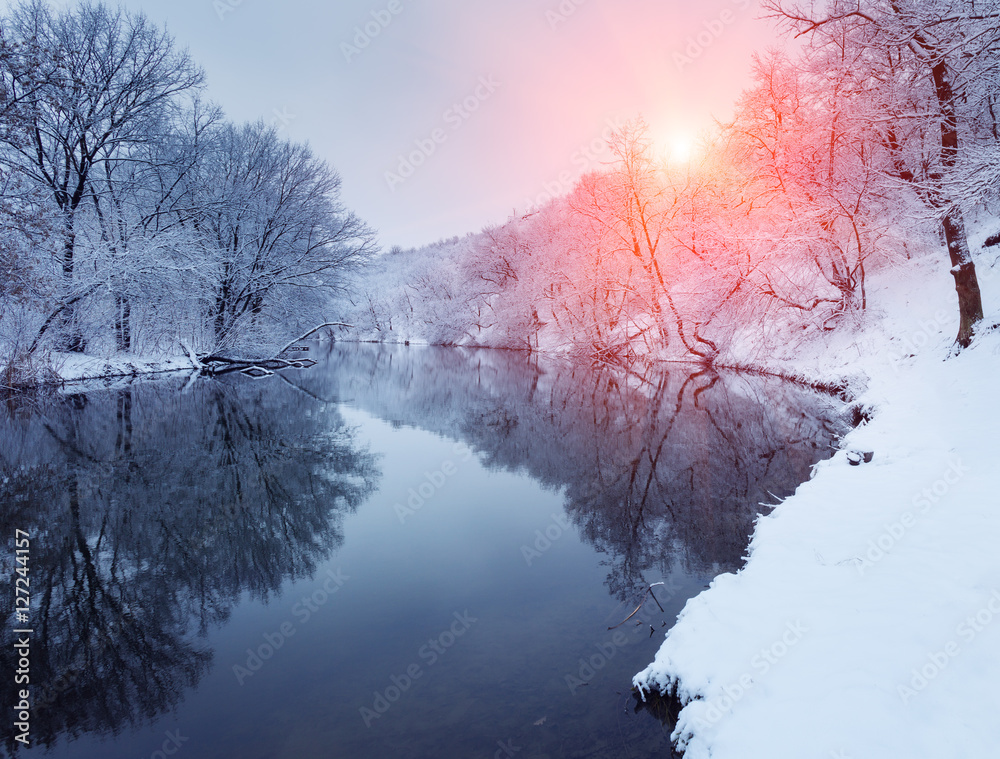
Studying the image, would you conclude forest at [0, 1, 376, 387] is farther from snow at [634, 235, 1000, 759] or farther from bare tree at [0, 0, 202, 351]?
snow at [634, 235, 1000, 759]

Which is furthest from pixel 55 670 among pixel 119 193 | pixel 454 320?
pixel 454 320

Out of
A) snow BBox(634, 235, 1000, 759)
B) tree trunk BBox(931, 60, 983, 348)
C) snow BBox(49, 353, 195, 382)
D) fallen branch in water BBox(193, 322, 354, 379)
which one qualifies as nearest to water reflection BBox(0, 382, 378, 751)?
snow BBox(634, 235, 1000, 759)

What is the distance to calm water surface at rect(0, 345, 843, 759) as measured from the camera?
11.0 ft

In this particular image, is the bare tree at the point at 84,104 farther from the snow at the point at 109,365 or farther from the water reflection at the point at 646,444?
the water reflection at the point at 646,444

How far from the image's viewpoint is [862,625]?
129 inches

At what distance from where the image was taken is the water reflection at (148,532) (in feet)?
12.2

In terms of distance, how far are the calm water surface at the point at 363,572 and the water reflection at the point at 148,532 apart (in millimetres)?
30

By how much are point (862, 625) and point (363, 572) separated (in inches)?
178

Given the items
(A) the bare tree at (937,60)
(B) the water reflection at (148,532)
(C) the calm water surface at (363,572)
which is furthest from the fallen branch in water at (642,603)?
(A) the bare tree at (937,60)

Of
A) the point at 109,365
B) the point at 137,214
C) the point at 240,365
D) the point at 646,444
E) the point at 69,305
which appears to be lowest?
the point at 646,444

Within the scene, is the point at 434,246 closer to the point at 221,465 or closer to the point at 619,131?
the point at 619,131

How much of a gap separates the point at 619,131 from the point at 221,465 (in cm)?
2200

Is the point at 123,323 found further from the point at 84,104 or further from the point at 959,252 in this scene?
the point at 959,252

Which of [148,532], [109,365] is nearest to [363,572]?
[148,532]
